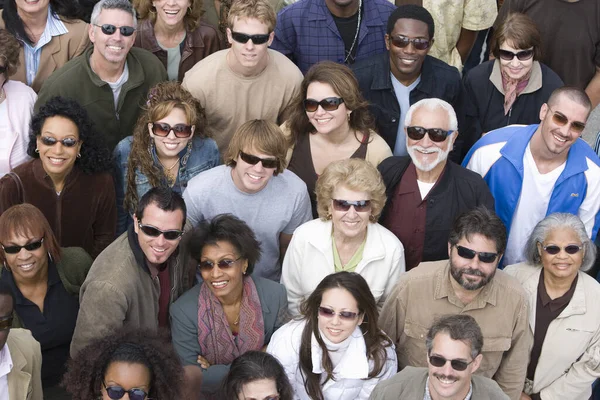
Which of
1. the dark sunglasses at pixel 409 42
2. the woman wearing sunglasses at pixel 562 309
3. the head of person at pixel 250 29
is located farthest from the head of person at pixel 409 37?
the woman wearing sunglasses at pixel 562 309

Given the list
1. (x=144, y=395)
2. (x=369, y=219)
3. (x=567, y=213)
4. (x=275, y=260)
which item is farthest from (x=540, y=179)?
(x=144, y=395)

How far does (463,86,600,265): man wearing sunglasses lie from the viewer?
24.1 ft

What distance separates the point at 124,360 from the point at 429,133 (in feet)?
8.90

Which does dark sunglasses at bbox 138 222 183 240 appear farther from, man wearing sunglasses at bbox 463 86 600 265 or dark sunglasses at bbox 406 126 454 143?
man wearing sunglasses at bbox 463 86 600 265

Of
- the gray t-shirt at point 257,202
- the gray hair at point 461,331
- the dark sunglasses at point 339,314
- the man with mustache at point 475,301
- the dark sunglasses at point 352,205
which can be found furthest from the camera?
the gray t-shirt at point 257,202

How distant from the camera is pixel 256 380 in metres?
5.99

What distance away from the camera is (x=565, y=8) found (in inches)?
326

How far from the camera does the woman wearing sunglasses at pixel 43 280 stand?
→ 21.0 ft

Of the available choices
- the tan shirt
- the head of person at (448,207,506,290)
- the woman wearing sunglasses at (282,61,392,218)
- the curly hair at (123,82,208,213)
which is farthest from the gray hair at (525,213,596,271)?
the curly hair at (123,82,208,213)

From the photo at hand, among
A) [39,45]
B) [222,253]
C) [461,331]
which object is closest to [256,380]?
[222,253]

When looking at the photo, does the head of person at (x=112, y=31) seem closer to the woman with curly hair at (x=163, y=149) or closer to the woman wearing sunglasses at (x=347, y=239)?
the woman with curly hair at (x=163, y=149)

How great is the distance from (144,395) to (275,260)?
1981 millimetres

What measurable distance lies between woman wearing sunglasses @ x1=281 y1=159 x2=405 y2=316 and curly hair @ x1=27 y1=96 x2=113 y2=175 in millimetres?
1515

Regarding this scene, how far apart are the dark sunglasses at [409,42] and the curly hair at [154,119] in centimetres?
159
